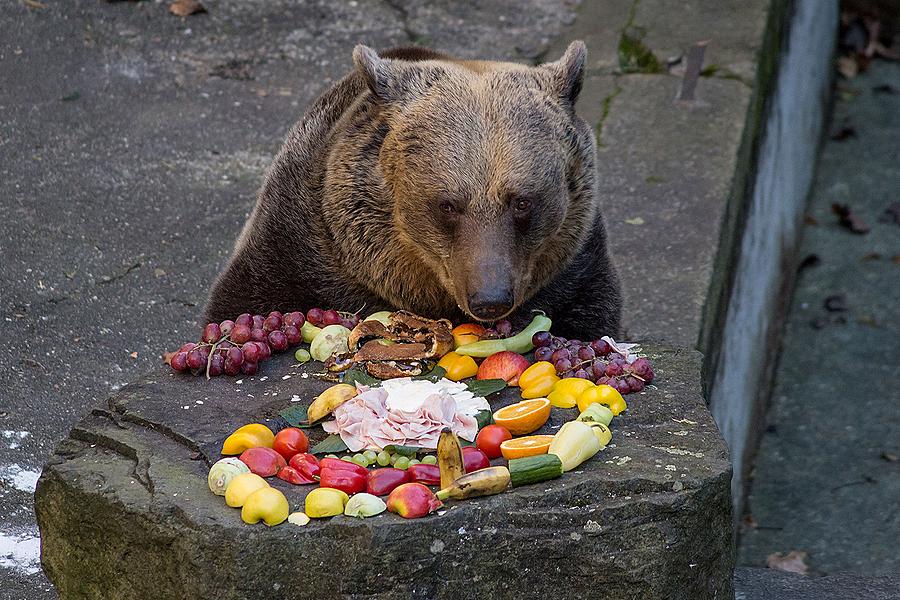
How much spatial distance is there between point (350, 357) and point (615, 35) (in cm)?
458

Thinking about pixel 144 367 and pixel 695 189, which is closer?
pixel 144 367

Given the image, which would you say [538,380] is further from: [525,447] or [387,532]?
[387,532]

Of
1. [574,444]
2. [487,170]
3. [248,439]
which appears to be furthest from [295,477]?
[487,170]

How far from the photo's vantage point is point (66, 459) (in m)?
3.04

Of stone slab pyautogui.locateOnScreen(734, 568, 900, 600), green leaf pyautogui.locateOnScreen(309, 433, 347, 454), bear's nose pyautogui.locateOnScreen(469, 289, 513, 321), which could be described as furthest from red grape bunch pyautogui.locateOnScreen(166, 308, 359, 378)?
stone slab pyautogui.locateOnScreen(734, 568, 900, 600)

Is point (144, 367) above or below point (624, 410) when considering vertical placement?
below

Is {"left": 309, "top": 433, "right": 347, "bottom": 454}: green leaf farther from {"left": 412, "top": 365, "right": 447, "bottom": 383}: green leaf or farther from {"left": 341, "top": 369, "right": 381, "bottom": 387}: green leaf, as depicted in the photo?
{"left": 412, "top": 365, "right": 447, "bottom": 383}: green leaf

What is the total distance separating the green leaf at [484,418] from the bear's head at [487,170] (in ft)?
0.89

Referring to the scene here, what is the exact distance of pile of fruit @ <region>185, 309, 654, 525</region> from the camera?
107 inches

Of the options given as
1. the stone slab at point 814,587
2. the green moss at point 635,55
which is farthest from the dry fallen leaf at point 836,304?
the stone slab at point 814,587

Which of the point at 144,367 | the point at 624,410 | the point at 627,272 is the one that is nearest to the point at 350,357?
the point at 624,410

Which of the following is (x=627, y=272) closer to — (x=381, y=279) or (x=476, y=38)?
(x=381, y=279)

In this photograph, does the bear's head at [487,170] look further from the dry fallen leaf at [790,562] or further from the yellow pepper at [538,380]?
the dry fallen leaf at [790,562]

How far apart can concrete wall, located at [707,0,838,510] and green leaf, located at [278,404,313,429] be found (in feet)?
6.88
